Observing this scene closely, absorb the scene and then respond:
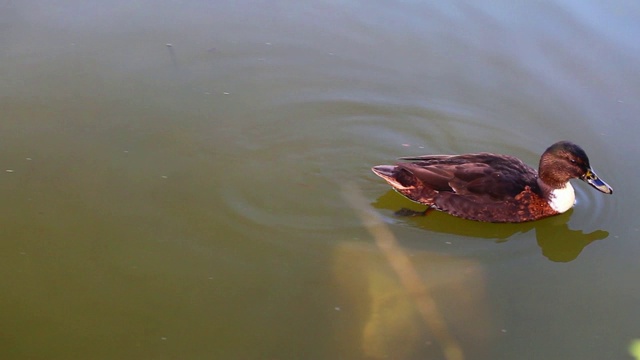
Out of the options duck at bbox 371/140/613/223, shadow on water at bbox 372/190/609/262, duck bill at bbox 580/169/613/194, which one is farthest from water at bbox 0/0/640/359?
duck bill at bbox 580/169/613/194

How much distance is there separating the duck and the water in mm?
136

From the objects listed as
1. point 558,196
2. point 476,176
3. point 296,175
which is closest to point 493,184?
point 476,176

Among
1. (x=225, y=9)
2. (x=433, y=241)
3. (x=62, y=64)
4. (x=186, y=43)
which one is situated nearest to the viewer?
(x=433, y=241)

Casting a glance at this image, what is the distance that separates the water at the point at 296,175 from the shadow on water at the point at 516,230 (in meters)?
0.02

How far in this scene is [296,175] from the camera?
5.23m

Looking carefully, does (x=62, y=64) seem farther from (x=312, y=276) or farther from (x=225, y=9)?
(x=312, y=276)

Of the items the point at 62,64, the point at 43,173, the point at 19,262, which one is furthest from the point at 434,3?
the point at 19,262

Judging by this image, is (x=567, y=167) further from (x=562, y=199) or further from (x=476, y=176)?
(x=476, y=176)

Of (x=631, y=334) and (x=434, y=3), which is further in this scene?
(x=434, y=3)

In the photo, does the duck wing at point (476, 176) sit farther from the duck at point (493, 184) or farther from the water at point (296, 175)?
the water at point (296, 175)

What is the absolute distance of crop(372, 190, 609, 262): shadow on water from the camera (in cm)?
502

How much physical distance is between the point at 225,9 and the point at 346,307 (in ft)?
11.8

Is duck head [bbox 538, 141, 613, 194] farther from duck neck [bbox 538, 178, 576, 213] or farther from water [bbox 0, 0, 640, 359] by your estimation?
water [bbox 0, 0, 640, 359]

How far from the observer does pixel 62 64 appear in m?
5.95
